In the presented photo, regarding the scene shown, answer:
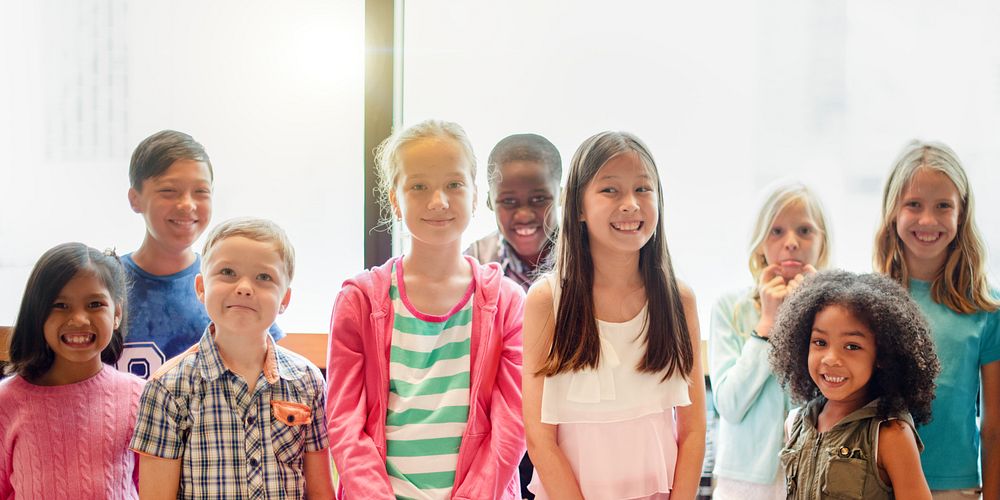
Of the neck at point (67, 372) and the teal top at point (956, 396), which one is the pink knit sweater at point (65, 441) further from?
the teal top at point (956, 396)

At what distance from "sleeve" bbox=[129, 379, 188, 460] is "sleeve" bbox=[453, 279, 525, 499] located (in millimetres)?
634

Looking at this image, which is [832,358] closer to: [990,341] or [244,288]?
[990,341]

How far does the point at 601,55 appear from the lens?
311 centimetres

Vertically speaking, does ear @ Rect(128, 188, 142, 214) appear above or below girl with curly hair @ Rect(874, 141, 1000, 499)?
above

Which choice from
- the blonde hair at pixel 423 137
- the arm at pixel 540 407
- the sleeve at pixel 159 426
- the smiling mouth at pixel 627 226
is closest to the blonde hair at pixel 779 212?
the smiling mouth at pixel 627 226

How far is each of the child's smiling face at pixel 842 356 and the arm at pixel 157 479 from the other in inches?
59.0

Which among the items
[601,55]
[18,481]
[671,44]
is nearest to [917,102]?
[671,44]

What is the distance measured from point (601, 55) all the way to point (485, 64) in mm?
478

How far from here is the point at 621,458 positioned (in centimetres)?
174

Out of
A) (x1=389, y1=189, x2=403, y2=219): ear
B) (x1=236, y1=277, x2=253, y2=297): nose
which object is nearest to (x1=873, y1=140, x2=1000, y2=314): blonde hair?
(x1=389, y1=189, x2=403, y2=219): ear

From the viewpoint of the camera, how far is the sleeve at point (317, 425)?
5.84ft

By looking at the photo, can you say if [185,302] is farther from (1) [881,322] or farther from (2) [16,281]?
(1) [881,322]

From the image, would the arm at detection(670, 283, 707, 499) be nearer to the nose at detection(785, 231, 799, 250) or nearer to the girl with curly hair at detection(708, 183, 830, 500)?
the girl with curly hair at detection(708, 183, 830, 500)

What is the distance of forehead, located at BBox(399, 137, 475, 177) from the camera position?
186cm
